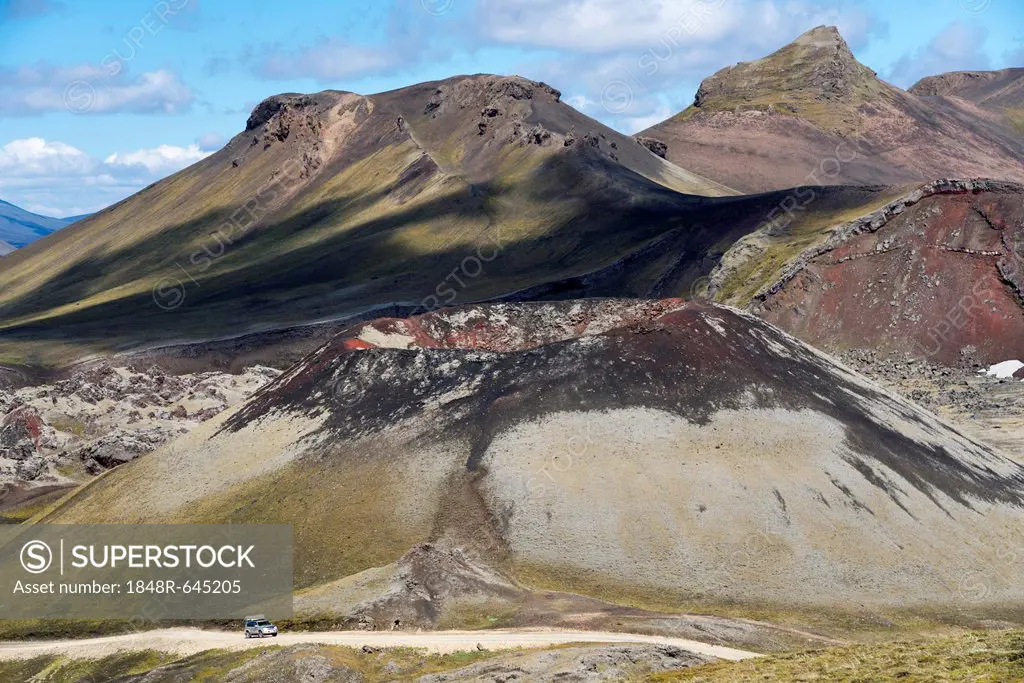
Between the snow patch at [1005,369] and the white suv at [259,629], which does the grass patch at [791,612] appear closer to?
the white suv at [259,629]

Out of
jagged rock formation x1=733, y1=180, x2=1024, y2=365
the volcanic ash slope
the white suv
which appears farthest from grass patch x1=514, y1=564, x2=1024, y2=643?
jagged rock formation x1=733, y1=180, x2=1024, y2=365

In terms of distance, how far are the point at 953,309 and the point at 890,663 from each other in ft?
246

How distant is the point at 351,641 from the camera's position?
150ft

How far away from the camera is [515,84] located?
195 meters

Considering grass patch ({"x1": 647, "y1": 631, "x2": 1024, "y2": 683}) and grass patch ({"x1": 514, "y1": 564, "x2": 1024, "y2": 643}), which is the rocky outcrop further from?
grass patch ({"x1": 647, "y1": 631, "x2": 1024, "y2": 683})

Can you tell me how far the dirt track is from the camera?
4447 centimetres

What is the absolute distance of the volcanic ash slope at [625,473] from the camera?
51.8m

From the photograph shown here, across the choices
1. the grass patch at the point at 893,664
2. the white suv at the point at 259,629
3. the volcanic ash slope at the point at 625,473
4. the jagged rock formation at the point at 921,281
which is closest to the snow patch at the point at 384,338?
the volcanic ash slope at the point at 625,473

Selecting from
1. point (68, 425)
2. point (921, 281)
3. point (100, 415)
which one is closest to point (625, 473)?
point (100, 415)

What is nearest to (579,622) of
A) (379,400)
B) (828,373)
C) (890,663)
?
(890,663)

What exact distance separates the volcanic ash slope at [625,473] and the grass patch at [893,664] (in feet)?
35.7

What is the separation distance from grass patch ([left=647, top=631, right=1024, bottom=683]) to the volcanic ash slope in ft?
35.7

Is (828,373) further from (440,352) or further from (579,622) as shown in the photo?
(579,622)

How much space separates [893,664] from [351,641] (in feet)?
65.5
